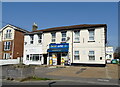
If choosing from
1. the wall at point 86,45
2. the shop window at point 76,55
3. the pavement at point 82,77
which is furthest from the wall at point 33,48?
the pavement at point 82,77

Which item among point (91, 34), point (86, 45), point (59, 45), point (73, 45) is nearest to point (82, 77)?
point (86, 45)

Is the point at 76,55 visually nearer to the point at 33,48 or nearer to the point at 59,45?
the point at 59,45

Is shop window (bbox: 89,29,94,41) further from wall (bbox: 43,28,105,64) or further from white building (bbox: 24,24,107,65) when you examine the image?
wall (bbox: 43,28,105,64)

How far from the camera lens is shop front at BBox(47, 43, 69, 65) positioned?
955 inches

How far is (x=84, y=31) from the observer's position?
23766mm

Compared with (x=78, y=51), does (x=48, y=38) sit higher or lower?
higher

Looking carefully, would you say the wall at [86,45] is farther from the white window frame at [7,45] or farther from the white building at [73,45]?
the white window frame at [7,45]

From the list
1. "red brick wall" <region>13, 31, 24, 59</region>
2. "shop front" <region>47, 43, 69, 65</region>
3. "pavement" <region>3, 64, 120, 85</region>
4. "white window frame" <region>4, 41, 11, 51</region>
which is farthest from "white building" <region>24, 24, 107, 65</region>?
"white window frame" <region>4, 41, 11, 51</region>

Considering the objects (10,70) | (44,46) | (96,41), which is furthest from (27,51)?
(10,70)

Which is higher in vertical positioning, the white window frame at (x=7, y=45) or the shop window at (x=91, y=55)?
the white window frame at (x=7, y=45)

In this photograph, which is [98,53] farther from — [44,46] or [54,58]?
[44,46]

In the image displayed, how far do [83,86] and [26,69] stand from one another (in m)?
5.04

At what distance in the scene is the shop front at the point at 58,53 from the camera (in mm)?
24266

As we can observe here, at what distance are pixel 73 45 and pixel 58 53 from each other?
10.2 ft
